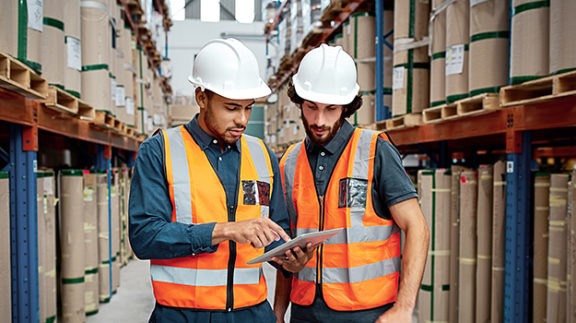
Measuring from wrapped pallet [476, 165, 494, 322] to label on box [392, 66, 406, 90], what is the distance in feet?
4.37

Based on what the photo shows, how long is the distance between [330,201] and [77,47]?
10.1 ft

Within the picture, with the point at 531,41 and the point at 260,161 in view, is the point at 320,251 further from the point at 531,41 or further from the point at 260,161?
the point at 531,41

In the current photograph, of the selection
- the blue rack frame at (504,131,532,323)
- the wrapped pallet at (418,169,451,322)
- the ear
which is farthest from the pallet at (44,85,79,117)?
the blue rack frame at (504,131,532,323)

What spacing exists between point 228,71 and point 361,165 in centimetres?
73

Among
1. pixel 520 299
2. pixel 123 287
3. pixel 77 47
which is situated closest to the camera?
pixel 520 299

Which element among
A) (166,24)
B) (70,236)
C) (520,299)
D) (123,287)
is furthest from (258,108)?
(520,299)

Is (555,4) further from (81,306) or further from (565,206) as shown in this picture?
(81,306)

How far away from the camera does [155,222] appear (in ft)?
6.13

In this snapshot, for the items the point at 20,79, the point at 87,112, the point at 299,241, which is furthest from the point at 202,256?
the point at 87,112

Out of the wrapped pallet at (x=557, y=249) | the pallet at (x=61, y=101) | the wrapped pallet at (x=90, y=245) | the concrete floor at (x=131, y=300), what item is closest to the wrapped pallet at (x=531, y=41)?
the wrapped pallet at (x=557, y=249)

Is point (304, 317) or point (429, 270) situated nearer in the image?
point (304, 317)

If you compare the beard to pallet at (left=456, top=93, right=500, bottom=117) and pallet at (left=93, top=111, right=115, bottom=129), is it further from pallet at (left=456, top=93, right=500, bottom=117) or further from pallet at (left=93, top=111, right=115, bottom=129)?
pallet at (left=93, top=111, right=115, bottom=129)

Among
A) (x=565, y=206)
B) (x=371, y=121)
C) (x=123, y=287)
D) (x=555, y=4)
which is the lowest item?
(x=123, y=287)

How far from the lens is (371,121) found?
19.6 feet
